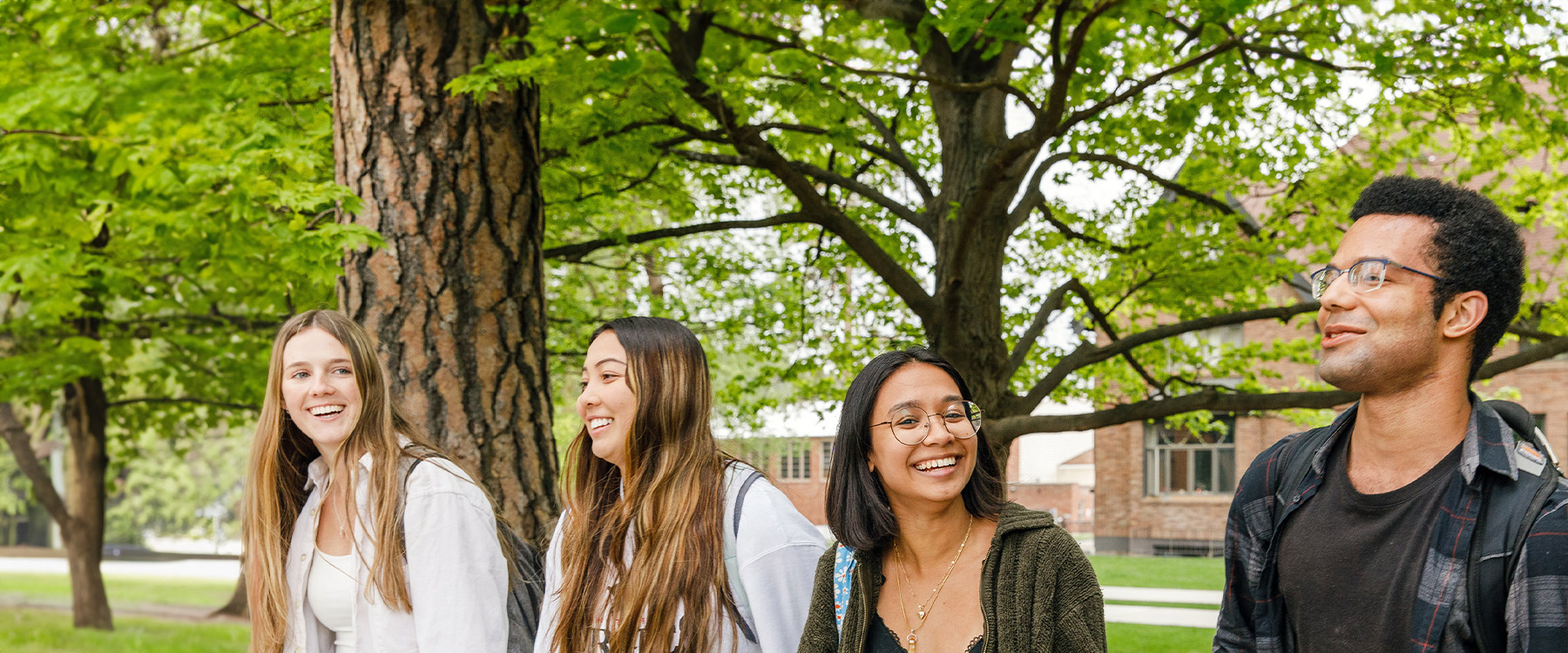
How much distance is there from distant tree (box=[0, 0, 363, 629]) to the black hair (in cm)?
246

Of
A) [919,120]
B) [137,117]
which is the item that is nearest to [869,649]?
[137,117]

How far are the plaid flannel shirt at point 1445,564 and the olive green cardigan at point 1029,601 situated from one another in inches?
11.8

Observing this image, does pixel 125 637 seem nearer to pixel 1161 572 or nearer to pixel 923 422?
pixel 923 422

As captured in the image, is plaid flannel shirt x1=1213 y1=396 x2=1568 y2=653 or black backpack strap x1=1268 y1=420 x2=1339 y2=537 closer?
plaid flannel shirt x1=1213 y1=396 x2=1568 y2=653

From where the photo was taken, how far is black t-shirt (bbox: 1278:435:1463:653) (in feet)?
6.98

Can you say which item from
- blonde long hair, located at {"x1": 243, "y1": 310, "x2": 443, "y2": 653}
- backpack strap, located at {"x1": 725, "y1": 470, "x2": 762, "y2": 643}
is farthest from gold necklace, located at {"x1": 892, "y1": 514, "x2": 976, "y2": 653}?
blonde long hair, located at {"x1": 243, "y1": 310, "x2": 443, "y2": 653}

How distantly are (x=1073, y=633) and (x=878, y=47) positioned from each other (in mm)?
10059

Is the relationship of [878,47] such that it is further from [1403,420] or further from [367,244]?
[1403,420]

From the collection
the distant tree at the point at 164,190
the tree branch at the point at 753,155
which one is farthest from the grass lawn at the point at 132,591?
the tree branch at the point at 753,155

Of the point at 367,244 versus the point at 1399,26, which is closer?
the point at 367,244

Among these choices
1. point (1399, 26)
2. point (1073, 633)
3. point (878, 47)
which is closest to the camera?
point (1073, 633)

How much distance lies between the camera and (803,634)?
2652mm

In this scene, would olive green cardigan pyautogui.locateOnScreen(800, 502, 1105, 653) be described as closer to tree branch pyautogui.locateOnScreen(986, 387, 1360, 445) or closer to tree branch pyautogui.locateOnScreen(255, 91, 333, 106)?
tree branch pyautogui.locateOnScreen(986, 387, 1360, 445)

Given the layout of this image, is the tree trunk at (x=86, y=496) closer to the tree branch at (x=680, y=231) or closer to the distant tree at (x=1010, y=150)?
the distant tree at (x=1010, y=150)
